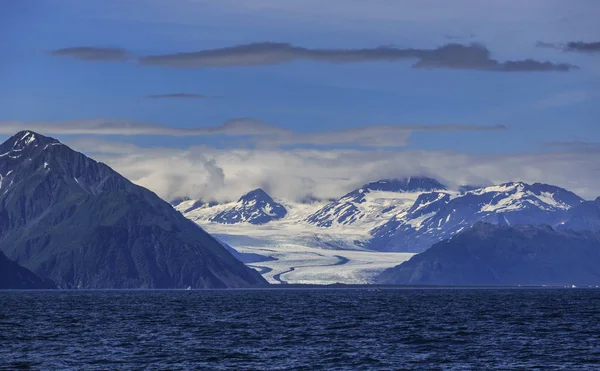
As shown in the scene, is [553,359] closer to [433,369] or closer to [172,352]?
[433,369]

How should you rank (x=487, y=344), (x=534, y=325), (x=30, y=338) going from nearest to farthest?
(x=487, y=344)
(x=30, y=338)
(x=534, y=325)

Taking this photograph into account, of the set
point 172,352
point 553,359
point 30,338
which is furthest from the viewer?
point 30,338

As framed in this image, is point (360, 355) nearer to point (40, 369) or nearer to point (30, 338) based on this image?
point (40, 369)

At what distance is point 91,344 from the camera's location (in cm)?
12912

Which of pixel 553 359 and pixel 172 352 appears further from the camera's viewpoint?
pixel 172 352

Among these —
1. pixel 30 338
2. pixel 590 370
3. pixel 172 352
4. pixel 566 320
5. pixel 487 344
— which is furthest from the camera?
pixel 566 320

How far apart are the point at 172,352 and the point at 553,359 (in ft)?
127

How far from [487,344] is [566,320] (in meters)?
57.9

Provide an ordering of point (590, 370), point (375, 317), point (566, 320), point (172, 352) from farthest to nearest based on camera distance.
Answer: point (375, 317), point (566, 320), point (172, 352), point (590, 370)

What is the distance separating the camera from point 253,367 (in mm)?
106125

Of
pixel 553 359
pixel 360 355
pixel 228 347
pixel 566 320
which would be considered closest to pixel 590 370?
pixel 553 359

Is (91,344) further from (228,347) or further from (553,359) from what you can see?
(553,359)

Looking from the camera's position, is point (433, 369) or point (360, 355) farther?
point (360, 355)

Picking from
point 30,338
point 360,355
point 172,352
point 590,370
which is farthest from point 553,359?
point 30,338
